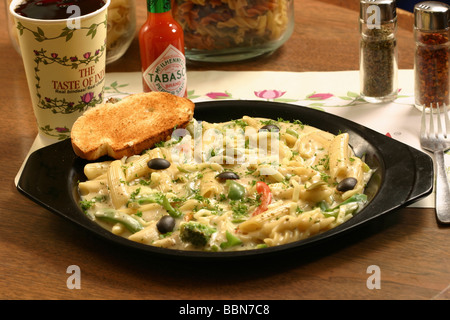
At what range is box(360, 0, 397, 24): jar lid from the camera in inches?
108

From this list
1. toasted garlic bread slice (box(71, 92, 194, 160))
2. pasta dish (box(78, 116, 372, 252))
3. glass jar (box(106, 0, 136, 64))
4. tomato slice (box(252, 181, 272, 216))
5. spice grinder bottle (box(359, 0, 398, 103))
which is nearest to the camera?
pasta dish (box(78, 116, 372, 252))

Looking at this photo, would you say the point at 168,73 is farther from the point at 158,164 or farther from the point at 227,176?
the point at 227,176

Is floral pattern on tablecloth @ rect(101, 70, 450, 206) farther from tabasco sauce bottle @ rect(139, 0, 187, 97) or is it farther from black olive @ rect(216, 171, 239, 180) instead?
black olive @ rect(216, 171, 239, 180)

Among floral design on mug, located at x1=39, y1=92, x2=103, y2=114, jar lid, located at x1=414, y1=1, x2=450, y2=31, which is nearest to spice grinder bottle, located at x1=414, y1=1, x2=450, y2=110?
jar lid, located at x1=414, y1=1, x2=450, y2=31

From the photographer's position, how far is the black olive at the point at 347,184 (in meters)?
2.15

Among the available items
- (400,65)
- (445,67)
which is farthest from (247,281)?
(400,65)

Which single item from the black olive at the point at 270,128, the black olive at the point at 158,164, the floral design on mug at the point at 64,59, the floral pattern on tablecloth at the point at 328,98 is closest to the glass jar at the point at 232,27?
the floral pattern on tablecloth at the point at 328,98

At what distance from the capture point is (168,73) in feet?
9.15

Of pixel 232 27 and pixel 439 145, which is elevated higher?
pixel 232 27

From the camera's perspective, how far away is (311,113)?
263cm

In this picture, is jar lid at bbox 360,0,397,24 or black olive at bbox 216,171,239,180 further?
jar lid at bbox 360,0,397,24

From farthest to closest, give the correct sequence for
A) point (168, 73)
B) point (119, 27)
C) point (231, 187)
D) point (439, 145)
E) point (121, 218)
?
point (119, 27), point (168, 73), point (439, 145), point (231, 187), point (121, 218)

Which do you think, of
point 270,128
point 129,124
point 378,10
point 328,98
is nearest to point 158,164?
point 129,124

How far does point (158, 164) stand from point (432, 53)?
1.17 meters
